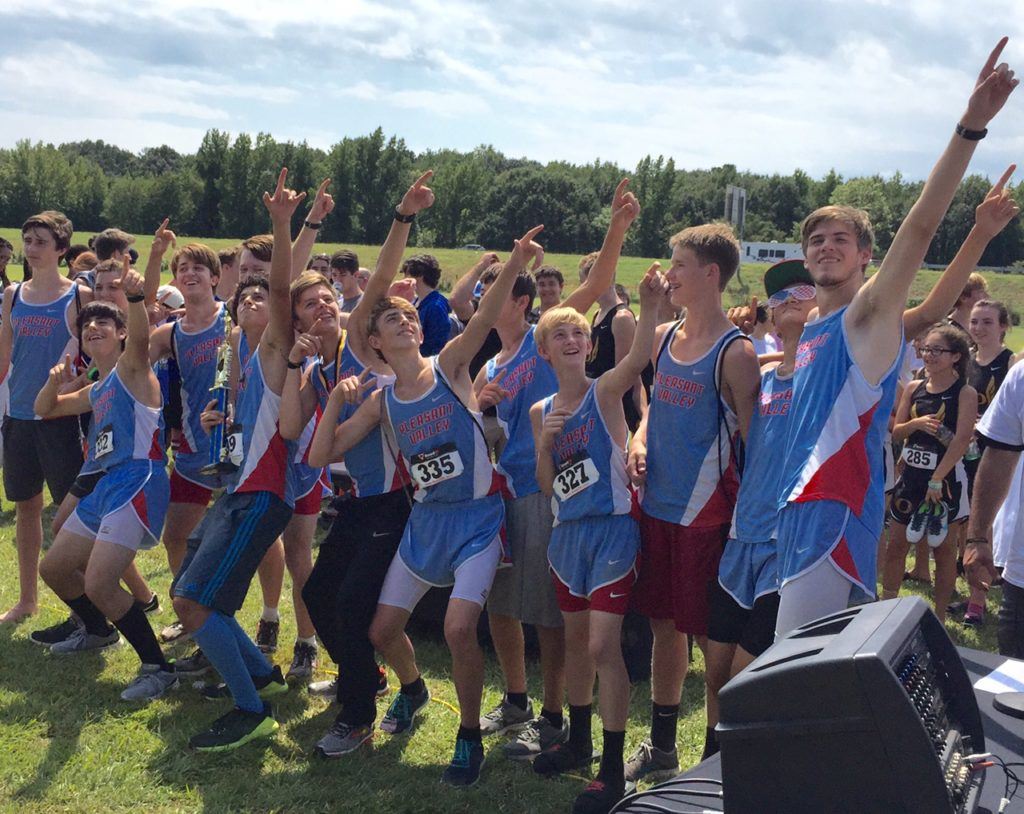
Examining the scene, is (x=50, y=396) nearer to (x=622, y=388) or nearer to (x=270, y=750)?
(x=270, y=750)

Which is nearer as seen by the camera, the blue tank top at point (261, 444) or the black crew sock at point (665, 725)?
the black crew sock at point (665, 725)

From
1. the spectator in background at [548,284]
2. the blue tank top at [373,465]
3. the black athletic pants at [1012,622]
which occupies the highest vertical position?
the spectator in background at [548,284]

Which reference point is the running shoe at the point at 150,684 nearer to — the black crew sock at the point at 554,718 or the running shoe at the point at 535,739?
→ the running shoe at the point at 535,739

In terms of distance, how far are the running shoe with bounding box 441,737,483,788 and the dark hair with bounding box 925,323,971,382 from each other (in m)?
3.78

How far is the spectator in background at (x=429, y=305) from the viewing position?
7207 mm

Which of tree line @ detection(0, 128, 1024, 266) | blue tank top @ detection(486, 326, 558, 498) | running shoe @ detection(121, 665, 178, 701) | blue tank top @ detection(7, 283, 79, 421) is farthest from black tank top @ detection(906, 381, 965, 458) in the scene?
tree line @ detection(0, 128, 1024, 266)

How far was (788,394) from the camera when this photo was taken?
11.2ft

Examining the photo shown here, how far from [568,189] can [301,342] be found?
79.2 m

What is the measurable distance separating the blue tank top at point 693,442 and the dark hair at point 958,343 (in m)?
2.84

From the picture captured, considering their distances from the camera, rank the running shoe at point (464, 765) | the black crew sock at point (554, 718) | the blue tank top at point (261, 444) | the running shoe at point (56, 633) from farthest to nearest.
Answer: the running shoe at point (56, 633)
the blue tank top at point (261, 444)
the black crew sock at point (554, 718)
the running shoe at point (464, 765)

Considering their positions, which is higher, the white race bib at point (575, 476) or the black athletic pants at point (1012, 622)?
the white race bib at point (575, 476)

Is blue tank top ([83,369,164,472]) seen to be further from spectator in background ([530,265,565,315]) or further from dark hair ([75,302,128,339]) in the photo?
spectator in background ([530,265,565,315])

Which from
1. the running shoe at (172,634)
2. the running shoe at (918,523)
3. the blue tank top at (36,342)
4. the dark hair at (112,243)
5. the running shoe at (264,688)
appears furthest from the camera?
the dark hair at (112,243)

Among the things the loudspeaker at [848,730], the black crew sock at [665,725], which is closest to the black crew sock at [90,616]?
the black crew sock at [665,725]
